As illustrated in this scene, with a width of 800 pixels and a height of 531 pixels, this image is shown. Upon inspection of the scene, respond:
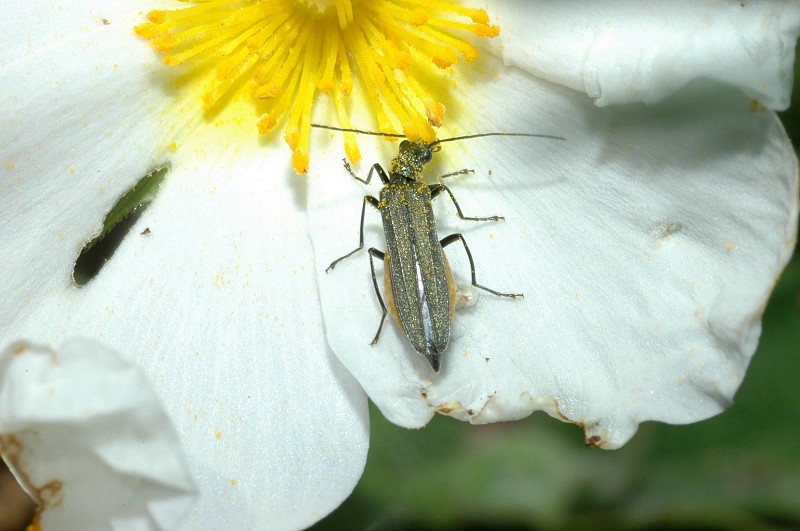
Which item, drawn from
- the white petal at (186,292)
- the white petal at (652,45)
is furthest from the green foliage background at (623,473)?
the white petal at (652,45)

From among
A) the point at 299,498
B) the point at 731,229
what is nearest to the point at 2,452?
the point at 299,498

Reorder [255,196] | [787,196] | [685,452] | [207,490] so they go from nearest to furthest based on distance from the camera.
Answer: [787,196]
[207,490]
[255,196]
[685,452]

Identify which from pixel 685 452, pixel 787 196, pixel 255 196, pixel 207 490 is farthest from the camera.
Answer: pixel 685 452

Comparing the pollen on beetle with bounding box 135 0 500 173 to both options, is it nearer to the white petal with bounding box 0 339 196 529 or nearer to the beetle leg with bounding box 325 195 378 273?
the beetle leg with bounding box 325 195 378 273

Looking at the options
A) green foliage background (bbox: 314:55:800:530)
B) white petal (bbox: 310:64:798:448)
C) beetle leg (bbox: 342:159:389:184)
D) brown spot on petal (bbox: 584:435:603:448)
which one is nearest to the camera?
white petal (bbox: 310:64:798:448)

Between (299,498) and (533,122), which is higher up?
(533,122)

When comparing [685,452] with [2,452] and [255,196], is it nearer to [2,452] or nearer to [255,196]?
[255,196]

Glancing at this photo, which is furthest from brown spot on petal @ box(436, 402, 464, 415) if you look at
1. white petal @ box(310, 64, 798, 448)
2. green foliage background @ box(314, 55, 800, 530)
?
green foliage background @ box(314, 55, 800, 530)
